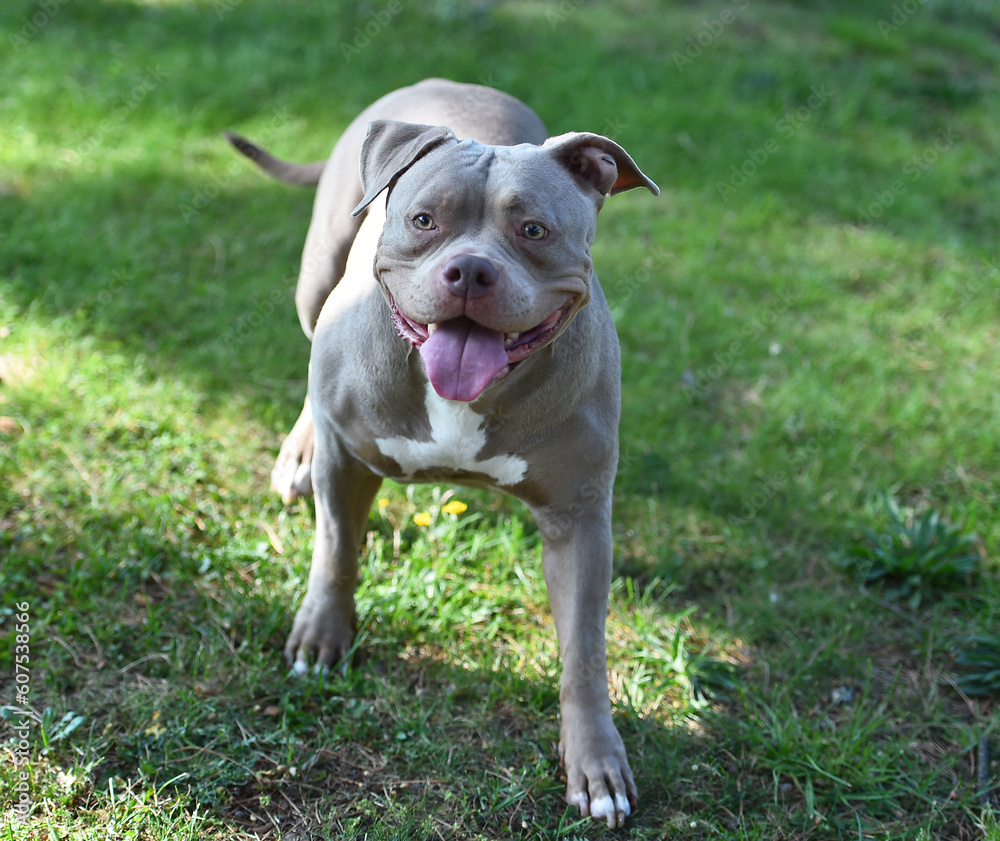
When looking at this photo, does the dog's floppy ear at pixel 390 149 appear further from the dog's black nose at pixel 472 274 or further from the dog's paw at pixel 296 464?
the dog's paw at pixel 296 464

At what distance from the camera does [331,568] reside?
9.91 ft

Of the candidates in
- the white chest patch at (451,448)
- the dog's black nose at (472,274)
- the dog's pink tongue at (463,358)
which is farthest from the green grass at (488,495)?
the dog's black nose at (472,274)

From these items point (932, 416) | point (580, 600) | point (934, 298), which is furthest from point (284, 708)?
point (934, 298)

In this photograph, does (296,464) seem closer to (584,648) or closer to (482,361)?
(584,648)

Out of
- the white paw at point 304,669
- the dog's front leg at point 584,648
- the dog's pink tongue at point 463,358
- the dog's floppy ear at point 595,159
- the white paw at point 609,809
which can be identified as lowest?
the white paw at point 304,669

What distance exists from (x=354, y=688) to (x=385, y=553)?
2.04 feet

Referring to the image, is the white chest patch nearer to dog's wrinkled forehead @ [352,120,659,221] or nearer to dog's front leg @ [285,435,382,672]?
dog's front leg @ [285,435,382,672]

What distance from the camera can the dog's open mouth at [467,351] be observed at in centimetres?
226

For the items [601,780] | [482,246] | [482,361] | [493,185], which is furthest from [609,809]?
[493,185]

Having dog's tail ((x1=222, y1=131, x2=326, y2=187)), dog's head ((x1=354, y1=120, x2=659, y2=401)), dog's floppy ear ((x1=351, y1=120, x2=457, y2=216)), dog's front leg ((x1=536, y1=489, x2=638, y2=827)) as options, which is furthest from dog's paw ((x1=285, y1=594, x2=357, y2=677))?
dog's tail ((x1=222, y1=131, x2=326, y2=187))

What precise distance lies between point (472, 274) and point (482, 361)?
22 centimetres

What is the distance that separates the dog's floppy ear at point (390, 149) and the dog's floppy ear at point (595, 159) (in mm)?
292

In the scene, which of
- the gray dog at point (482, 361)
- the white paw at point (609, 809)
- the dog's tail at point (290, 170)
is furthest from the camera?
the dog's tail at point (290, 170)

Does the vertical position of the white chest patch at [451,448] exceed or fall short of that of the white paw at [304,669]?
it exceeds it
